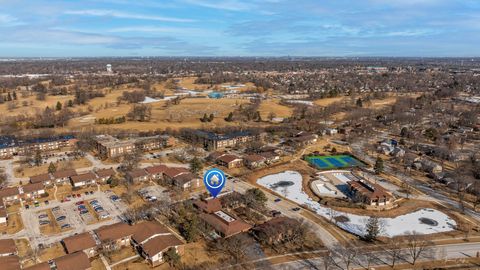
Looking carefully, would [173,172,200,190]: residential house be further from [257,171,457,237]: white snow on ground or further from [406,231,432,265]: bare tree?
[406,231,432,265]: bare tree

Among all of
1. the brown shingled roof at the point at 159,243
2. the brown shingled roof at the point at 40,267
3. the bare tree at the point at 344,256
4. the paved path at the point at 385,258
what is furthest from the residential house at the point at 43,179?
the bare tree at the point at 344,256

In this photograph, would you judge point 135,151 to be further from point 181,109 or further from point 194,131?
point 181,109

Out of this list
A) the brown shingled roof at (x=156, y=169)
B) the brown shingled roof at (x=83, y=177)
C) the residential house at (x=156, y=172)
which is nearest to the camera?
the brown shingled roof at (x=83, y=177)

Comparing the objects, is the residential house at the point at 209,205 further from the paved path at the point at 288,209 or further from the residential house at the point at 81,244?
the residential house at the point at 81,244

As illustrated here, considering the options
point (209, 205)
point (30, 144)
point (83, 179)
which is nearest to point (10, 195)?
point (83, 179)

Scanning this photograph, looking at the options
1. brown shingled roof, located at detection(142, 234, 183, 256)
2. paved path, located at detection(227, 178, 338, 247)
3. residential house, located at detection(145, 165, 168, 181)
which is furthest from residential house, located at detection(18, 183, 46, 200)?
paved path, located at detection(227, 178, 338, 247)

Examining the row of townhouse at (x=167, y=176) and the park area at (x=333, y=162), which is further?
the park area at (x=333, y=162)

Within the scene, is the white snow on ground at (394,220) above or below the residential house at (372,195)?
below
